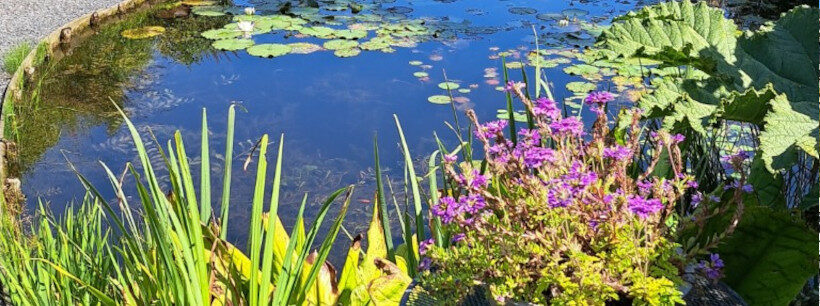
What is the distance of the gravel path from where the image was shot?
5.51 m

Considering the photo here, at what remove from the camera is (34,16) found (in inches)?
237

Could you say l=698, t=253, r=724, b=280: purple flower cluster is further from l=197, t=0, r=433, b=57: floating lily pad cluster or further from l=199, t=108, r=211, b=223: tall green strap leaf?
l=197, t=0, r=433, b=57: floating lily pad cluster

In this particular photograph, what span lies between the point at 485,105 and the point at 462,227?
3.14 meters

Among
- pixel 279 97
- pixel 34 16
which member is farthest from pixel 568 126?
pixel 34 16

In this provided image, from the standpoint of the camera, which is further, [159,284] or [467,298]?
[159,284]

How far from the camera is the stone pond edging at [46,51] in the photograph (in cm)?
368

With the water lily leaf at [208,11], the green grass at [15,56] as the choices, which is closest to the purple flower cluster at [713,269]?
the green grass at [15,56]

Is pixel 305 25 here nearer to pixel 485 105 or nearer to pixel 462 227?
pixel 485 105

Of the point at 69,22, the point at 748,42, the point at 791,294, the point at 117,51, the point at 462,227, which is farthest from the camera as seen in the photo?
the point at 69,22

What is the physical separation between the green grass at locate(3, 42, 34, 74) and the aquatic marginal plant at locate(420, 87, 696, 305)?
4226 millimetres

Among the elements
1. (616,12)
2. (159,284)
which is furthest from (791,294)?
(616,12)

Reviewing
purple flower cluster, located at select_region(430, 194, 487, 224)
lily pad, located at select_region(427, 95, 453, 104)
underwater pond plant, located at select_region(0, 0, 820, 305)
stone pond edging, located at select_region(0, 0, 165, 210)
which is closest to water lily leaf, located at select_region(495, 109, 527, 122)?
underwater pond plant, located at select_region(0, 0, 820, 305)

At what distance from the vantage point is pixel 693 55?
1.62 meters

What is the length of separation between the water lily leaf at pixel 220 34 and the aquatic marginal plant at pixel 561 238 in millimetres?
4831
